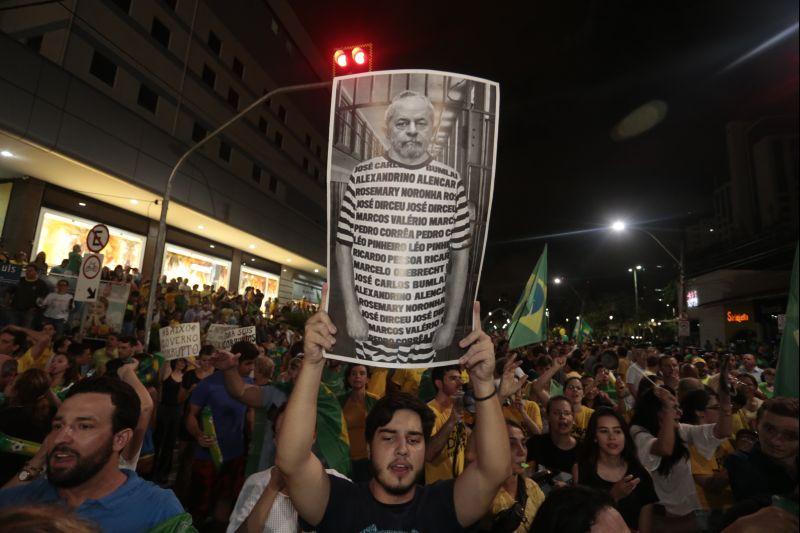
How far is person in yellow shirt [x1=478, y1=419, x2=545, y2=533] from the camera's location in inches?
118

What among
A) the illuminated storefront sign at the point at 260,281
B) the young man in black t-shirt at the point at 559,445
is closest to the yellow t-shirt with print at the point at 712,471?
the young man in black t-shirt at the point at 559,445

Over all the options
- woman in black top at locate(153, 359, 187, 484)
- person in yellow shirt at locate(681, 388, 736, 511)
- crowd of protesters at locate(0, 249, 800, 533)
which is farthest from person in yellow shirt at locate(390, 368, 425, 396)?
woman in black top at locate(153, 359, 187, 484)

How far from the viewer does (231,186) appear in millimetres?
24531

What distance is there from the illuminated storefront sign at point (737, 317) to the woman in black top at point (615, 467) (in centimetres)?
4038

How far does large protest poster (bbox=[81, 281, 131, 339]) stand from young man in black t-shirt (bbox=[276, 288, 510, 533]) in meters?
8.58

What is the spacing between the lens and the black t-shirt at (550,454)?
176 inches

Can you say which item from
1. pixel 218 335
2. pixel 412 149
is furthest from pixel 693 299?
pixel 412 149

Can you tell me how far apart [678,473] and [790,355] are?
10.1 ft

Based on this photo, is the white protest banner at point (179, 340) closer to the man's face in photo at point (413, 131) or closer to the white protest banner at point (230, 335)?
the white protest banner at point (230, 335)

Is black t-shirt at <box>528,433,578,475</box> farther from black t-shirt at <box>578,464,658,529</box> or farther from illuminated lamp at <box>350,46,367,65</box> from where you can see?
illuminated lamp at <box>350,46,367,65</box>

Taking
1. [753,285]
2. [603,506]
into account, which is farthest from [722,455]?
[753,285]

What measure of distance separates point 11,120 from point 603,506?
1754cm

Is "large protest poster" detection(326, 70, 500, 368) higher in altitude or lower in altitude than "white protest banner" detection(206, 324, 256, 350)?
higher

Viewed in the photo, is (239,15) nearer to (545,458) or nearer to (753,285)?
(545,458)
